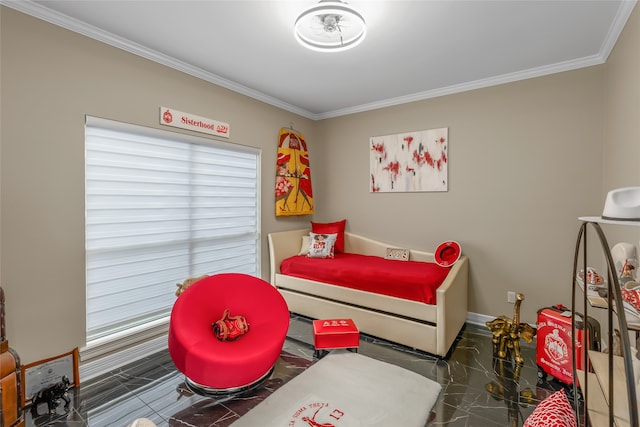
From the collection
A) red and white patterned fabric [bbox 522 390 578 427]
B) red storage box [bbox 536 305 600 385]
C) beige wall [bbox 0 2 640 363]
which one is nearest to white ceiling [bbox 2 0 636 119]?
beige wall [bbox 0 2 640 363]

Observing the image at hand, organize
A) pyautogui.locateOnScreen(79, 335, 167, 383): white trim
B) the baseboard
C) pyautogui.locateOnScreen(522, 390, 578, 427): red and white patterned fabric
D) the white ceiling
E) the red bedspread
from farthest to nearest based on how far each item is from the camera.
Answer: the baseboard
the red bedspread
pyautogui.locateOnScreen(79, 335, 167, 383): white trim
the white ceiling
pyautogui.locateOnScreen(522, 390, 578, 427): red and white patterned fabric

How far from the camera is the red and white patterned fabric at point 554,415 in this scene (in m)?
1.31

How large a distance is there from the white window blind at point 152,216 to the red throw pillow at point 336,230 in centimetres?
105

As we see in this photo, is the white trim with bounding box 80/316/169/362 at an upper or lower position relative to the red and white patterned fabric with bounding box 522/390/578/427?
lower

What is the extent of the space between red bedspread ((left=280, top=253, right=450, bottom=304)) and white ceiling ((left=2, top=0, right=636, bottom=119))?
1971 mm

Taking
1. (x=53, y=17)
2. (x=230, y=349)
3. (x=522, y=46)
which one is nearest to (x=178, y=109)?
(x=53, y=17)

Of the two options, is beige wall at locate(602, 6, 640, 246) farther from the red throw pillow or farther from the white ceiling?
the red throw pillow

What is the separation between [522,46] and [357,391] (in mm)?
3015

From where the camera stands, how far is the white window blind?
2.38 metres

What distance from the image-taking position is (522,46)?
248 centimetres

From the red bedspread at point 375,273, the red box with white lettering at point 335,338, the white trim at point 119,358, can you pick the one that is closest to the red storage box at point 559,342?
the red bedspread at point 375,273

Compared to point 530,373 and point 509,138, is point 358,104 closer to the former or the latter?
point 509,138

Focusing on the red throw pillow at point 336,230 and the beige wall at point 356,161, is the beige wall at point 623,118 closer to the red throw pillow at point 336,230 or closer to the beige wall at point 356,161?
the beige wall at point 356,161

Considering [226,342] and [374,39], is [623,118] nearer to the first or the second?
[374,39]
